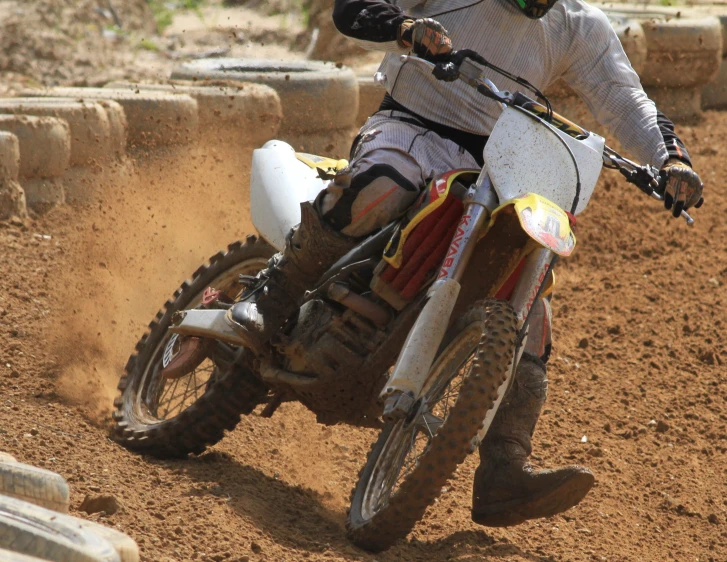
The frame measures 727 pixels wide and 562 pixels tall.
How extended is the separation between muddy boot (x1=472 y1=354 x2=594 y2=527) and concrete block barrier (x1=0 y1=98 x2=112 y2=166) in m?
3.69

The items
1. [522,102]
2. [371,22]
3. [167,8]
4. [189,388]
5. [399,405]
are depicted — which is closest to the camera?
[399,405]

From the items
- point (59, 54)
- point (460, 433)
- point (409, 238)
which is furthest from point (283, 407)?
point (59, 54)

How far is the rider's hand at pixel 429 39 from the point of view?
3285 millimetres

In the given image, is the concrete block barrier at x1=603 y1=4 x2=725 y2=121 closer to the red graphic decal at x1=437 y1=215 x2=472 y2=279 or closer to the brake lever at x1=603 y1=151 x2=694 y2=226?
the brake lever at x1=603 y1=151 x2=694 y2=226

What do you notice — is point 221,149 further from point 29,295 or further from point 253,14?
point 253,14

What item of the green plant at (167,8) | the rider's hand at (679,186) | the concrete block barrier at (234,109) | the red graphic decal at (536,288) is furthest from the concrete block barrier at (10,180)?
the green plant at (167,8)

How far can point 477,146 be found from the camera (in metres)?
3.90

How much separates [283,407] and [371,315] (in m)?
1.59

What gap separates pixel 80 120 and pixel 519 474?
3.92 m

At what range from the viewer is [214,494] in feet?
12.1

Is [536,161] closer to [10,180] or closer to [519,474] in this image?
[519,474]

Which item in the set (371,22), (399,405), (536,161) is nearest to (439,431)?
(399,405)

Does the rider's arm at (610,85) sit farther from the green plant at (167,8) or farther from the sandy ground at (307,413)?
the green plant at (167,8)

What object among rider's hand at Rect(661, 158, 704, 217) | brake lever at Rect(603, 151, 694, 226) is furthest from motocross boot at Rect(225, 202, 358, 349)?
rider's hand at Rect(661, 158, 704, 217)
